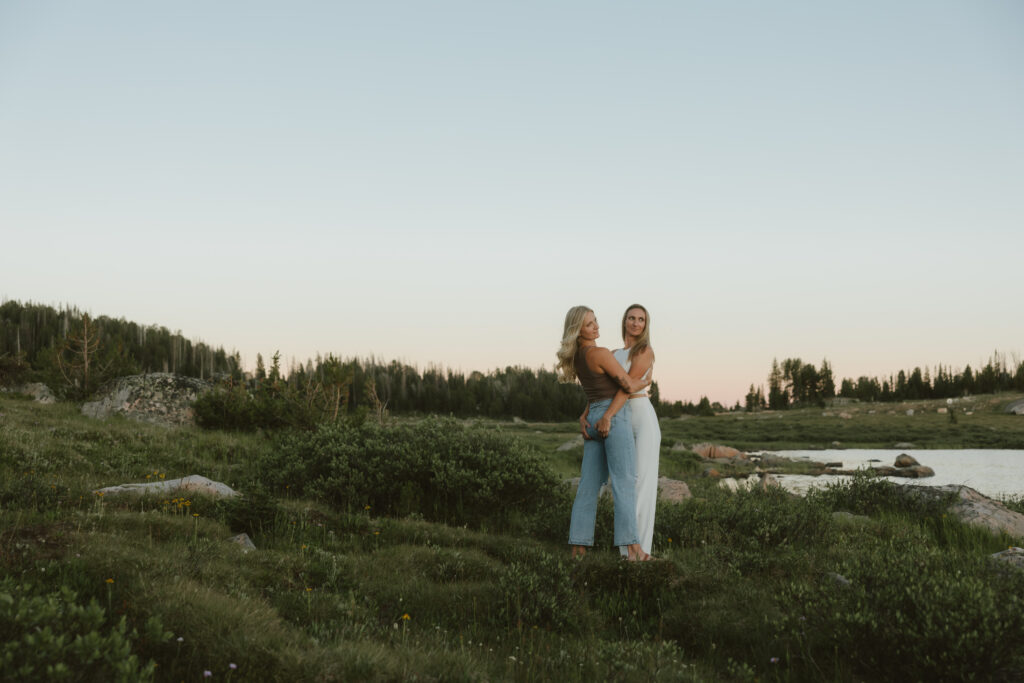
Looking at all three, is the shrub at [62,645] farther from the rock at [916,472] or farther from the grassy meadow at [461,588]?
the rock at [916,472]

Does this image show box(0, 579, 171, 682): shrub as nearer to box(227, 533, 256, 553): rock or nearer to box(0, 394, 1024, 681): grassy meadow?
box(0, 394, 1024, 681): grassy meadow


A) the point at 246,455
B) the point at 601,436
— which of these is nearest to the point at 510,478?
the point at 601,436

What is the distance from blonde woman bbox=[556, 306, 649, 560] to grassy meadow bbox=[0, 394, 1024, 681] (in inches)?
17.6

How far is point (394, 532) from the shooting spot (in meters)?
8.47

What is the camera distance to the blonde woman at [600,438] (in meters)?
7.48

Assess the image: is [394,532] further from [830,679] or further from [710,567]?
[830,679]

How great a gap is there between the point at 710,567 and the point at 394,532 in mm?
4103

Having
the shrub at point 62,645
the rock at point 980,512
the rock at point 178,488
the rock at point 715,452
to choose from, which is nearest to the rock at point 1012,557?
the rock at point 980,512

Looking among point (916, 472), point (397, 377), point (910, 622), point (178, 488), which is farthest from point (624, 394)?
point (397, 377)

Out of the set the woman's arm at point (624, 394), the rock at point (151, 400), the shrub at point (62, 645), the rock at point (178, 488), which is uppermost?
the woman's arm at point (624, 394)

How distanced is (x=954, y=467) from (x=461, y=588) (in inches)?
1369

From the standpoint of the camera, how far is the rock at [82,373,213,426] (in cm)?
2111

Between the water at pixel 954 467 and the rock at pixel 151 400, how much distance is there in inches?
816

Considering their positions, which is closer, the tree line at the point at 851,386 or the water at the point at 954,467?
the water at the point at 954,467
